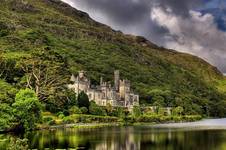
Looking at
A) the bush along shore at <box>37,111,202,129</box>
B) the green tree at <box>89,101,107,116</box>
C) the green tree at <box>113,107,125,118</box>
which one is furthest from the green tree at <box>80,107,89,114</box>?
the green tree at <box>113,107,125,118</box>

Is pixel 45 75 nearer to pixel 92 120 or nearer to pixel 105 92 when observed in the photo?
pixel 92 120

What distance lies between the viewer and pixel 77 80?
153625mm

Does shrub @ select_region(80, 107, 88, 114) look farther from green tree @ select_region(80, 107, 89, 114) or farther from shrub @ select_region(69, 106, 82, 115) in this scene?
shrub @ select_region(69, 106, 82, 115)

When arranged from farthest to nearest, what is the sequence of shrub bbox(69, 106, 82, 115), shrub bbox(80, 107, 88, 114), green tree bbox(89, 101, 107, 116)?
green tree bbox(89, 101, 107, 116) → shrub bbox(80, 107, 88, 114) → shrub bbox(69, 106, 82, 115)

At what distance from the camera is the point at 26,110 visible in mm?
78125

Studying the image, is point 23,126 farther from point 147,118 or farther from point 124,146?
point 147,118

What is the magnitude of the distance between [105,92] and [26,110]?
89.2 meters

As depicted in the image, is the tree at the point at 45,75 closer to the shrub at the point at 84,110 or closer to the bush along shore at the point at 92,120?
the shrub at the point at 84,110

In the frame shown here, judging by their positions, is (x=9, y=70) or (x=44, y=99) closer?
(x=44, y=99)

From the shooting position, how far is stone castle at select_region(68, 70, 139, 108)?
154000 mm

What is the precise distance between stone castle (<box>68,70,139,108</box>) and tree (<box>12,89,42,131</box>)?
65328 mm

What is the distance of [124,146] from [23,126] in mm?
30184

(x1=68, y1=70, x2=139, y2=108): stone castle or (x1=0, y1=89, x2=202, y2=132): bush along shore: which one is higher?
(x1=68, y1=70, x2=139, y2=108): stone castle

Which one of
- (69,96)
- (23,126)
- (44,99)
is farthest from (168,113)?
(23,126)
